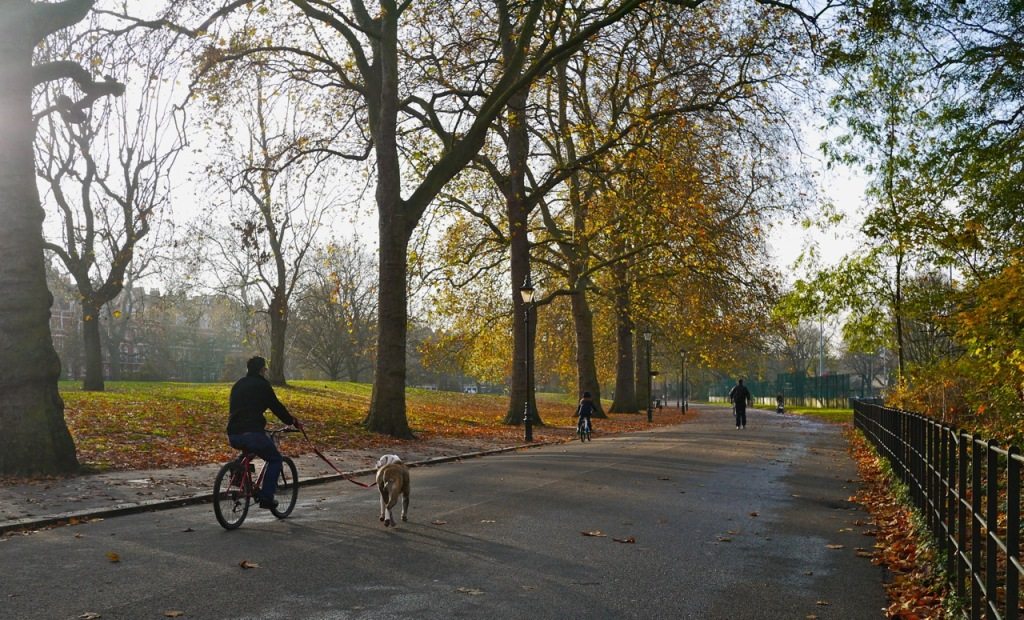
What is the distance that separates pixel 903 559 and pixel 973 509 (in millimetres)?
3176

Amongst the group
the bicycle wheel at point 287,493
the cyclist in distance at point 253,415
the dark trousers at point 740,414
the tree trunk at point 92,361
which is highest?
the tree trunk at point 92,361

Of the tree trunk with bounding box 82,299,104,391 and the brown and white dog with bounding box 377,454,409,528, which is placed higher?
the tree trunk with bounding box 82,299,104,391

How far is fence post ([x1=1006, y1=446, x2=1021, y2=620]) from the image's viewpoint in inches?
168

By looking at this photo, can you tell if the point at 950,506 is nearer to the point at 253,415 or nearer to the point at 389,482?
the point at 389,482

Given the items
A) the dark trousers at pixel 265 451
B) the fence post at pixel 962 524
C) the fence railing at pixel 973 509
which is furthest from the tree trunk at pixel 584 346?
the fence post at pixel 962 524

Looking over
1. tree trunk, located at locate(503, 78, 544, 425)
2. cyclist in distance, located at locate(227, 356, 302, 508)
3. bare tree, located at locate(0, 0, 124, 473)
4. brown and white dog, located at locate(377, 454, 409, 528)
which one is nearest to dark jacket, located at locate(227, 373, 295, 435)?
cyclist in distance, located at locate(227, 356, 302, 508)

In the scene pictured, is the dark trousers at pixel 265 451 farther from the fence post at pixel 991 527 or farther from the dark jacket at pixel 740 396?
the dark jacket at pixel 740 396

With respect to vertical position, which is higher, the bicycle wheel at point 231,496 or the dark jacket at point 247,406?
the dark jacket at point 247,406

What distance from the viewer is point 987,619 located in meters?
5.20

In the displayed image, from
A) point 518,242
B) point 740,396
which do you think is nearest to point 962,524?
point 518,242

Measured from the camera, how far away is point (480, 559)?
8289 mm

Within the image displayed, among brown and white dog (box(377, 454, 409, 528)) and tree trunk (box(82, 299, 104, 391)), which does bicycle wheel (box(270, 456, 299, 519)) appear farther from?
tree trunk (box(82, 299, 104, 391))

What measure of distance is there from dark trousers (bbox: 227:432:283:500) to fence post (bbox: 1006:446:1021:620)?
7.45 m

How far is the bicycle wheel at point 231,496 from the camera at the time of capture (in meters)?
9.63
